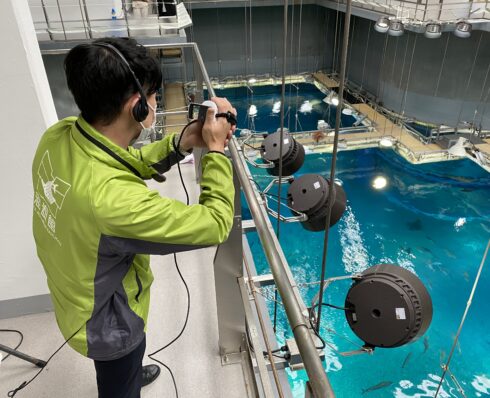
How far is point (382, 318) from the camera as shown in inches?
38.4

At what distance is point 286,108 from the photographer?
8.27m

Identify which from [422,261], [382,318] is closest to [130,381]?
[382,318]

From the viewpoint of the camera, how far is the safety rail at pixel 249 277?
0.52 metres

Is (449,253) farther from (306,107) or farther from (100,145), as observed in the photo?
(306,107)

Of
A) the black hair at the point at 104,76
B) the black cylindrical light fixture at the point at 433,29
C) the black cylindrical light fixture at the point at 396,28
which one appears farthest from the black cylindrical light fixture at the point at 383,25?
the black hair at the point at 104,76

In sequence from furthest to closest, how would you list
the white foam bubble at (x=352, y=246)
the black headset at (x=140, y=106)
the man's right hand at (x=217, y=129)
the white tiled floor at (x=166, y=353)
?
the white foam bubble at (x=352, y=246)
the white tiled floor at (x=166, y=353)
the man's right hand at (x=217, y=129)
the black headset at (x=140, y=106)

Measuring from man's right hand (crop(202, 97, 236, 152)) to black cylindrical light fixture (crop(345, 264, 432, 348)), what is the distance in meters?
0.53

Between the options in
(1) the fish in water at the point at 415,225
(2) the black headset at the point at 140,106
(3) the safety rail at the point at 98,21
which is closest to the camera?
(2) the black headset at the point at 140,106

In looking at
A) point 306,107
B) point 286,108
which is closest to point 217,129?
point 286,108

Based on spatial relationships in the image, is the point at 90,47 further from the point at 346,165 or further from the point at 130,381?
the point at 346,165

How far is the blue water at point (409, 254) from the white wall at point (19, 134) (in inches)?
71.5

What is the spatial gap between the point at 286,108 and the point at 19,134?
24.4 feet

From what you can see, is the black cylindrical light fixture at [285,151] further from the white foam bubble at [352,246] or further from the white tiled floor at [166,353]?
the white foam bubble at [352,246]

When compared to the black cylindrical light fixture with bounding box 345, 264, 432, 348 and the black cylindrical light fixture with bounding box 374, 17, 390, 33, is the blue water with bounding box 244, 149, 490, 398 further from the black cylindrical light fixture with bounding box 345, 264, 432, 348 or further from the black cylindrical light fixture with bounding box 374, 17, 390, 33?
the black cylindrical light fixture with bounding box 374, 17, 390, 33
